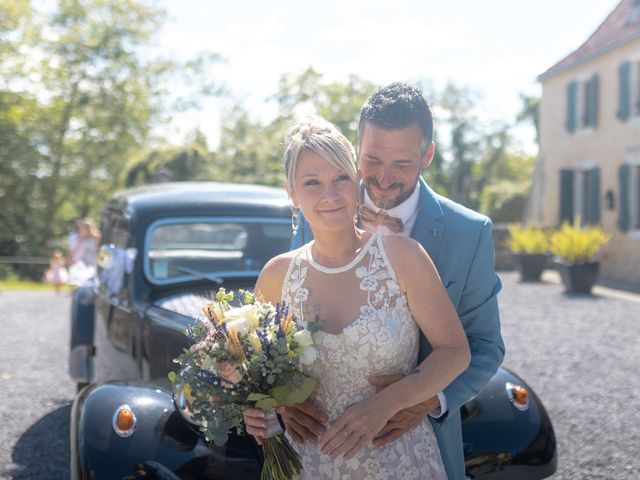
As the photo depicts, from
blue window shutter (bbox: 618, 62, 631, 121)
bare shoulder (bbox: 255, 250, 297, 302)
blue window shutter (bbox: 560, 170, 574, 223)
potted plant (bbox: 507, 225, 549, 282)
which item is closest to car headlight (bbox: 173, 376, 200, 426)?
bare shoulder (bbox: 255, 250, 297, 302)

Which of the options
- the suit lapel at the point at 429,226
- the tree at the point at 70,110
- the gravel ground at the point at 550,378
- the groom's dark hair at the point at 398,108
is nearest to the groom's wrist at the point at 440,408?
the suit lapel at the point at 429,226

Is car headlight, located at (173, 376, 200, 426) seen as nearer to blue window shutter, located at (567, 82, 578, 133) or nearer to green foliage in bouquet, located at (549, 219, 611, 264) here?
green foliage in bouquet, located at (549, 219, 611, 264)

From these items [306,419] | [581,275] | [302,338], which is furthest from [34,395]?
[581,275]

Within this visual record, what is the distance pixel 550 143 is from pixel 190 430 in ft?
64.4

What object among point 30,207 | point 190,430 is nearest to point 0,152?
point 30,207

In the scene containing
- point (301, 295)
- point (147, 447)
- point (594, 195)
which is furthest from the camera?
point (594, 195)

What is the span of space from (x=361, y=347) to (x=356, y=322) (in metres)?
0.07

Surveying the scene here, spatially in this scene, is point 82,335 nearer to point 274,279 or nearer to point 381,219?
point 274,279

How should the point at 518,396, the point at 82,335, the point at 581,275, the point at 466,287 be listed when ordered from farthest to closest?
the point at 581,275 < the point at 82,335 < the point at 518,396 < the point at 466,287

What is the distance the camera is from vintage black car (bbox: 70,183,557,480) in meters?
3.24

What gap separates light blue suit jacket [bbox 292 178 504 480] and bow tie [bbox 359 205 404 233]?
2.4 inches

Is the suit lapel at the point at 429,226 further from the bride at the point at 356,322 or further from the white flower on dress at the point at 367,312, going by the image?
the white flower on dress at the point at 367,312

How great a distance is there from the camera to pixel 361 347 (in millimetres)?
2125

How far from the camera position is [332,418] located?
225cm
